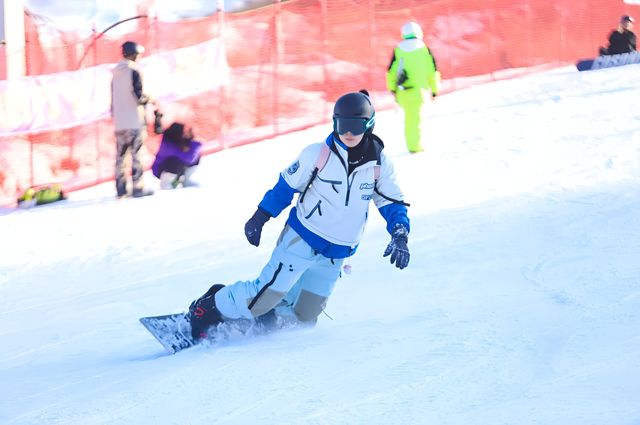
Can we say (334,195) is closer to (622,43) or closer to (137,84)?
(137,84)

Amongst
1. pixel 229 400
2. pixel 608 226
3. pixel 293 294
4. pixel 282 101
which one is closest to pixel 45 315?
pixel 293 294

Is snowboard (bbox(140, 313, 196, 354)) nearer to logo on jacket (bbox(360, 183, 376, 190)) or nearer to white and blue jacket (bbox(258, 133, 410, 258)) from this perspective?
white and blue jacket (bbox(258, 133, 410, 258))

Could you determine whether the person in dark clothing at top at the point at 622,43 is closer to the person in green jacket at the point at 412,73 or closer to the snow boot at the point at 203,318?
the person in green jacket at the point at 412,73

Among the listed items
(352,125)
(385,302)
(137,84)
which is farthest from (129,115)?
(352,125)

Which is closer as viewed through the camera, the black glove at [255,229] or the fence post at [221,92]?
the black glove at [255,229]

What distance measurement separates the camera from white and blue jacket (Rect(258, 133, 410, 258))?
505cm

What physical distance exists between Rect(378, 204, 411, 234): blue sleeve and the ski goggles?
53cm

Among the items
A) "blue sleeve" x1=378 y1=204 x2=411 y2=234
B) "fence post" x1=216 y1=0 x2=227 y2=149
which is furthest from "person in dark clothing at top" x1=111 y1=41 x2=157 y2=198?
"blue sleeve" x1=378 y1=204 x2=411 y2=234

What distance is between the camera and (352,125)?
4.90 m

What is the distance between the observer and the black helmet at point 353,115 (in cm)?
489

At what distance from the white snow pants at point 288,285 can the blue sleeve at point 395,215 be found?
1.19 ft

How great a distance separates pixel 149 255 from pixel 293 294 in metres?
2.94

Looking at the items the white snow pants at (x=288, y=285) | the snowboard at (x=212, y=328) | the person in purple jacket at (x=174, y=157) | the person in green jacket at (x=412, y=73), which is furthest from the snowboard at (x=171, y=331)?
the person in green jacket at (x=412, y=73)

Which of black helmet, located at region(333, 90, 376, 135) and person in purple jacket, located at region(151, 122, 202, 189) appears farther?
person in purple jacket, located at region(151, 122, 202, 189)
